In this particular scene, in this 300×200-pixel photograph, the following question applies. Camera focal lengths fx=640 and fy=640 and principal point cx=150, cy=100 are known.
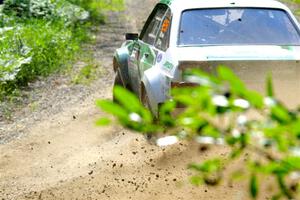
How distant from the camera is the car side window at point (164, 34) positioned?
685 centimetres

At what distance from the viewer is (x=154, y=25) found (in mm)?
8031

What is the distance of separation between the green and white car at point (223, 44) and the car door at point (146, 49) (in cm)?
3

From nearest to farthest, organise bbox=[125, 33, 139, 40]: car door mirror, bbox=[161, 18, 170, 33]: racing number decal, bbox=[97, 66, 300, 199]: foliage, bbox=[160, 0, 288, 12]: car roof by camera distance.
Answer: bbox=[97, 66, 300, 199]: foliage
bbox=[160, 0, 288, 12]: car roof
bbox=[161, 18, 170, 33]: racing number decal
bbox=[125, 33, 139, 40]: car door mirror

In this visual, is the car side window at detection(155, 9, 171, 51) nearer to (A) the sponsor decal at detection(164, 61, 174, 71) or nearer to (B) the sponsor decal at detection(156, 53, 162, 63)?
(B) the sponsor decal at detection(156, 53, 162, 63)

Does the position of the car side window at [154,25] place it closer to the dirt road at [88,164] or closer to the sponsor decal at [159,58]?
the sponsor decal at [159,58]

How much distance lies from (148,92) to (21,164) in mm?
1787

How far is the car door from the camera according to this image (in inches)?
291

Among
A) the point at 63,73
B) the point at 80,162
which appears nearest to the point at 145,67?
the point at 80,162

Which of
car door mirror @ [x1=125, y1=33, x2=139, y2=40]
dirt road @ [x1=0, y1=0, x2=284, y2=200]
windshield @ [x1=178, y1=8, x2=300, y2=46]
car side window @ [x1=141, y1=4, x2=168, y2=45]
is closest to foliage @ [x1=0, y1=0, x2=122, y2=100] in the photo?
dirt road @ [x1=0, y1=0, x2=284, y2=200]

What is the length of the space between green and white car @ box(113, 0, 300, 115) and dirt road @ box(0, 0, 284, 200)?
61 cm

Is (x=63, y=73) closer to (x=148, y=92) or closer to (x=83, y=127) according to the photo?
(x=83, y=127)

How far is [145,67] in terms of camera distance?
7406 mm

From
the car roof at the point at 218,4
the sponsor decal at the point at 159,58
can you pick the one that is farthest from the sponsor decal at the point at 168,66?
the car roof at the point at 218,4

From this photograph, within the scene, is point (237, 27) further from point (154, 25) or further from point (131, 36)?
point (131, 36)
